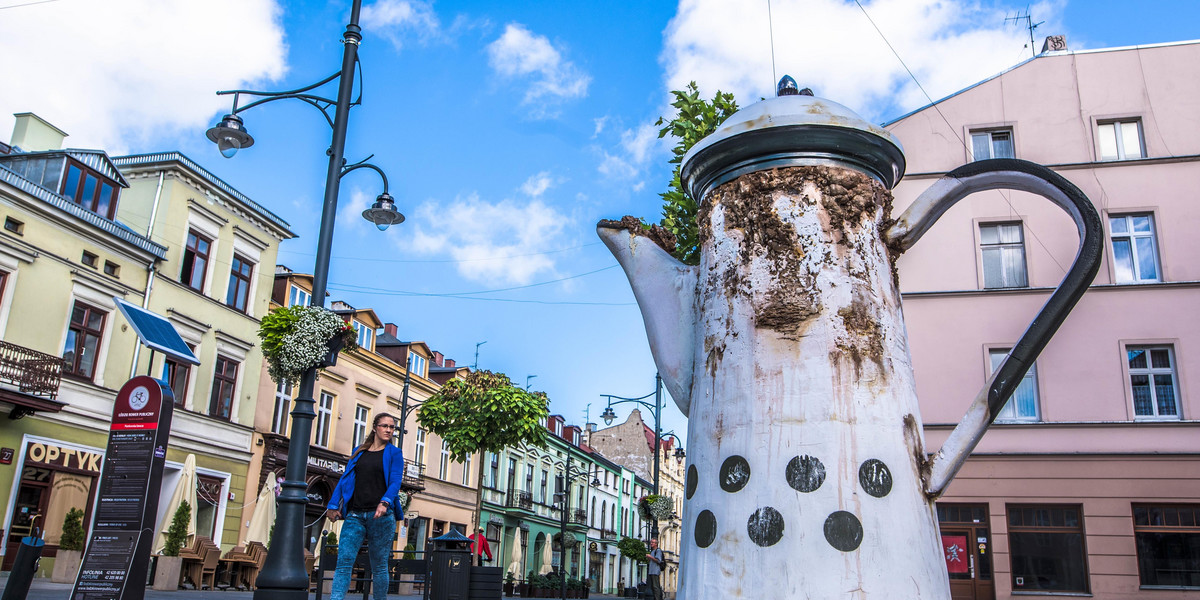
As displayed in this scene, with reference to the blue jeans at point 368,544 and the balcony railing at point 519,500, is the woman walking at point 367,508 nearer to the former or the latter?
the blue jeans at point 368,544

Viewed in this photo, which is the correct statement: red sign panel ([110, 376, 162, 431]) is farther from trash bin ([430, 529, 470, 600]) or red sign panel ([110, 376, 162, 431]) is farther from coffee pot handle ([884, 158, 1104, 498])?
coffee pot handle ([884, 158, 1104, 498])

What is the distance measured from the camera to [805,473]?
5.76 feet

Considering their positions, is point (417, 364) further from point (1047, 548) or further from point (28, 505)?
point (1047, 548)

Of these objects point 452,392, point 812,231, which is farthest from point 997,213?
point 812,231

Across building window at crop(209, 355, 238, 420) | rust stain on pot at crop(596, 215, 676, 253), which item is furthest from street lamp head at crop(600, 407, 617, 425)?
rust stain on pot at crop(596, 215, 676, 253)

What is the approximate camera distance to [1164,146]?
16141 millimetres

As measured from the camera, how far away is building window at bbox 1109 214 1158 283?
15.7 metres

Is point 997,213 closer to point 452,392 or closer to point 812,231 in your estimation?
point 452,392

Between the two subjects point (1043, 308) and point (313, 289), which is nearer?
point (1043, 308)

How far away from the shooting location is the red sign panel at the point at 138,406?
5.72 metres

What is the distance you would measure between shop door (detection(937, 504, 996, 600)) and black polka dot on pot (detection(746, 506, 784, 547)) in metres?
14.9

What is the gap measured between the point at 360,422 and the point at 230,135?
828 inches

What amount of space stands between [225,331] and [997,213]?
59.9ft

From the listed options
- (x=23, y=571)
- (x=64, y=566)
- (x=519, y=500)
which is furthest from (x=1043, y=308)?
(x=519, y=500)
